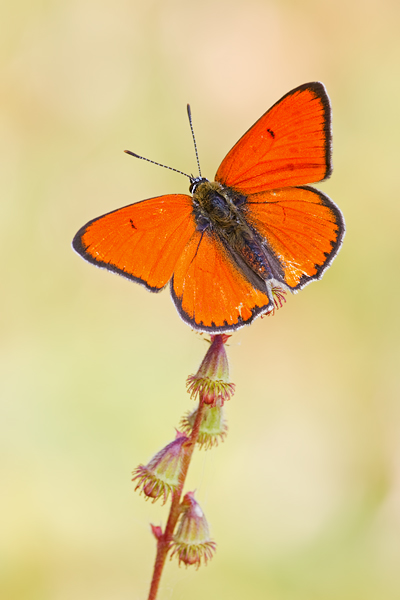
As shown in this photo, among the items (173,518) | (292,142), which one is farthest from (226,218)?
(173,518)

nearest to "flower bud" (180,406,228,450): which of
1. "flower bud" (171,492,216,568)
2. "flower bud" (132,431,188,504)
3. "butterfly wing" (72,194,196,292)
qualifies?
"flower bud" (132,431,188,504)

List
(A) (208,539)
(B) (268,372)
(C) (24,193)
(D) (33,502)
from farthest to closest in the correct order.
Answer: (C) (24,193) < (B) (268,372) < (D) (33,502) < (A) (208,539)

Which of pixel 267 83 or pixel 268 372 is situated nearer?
pixel 268 372

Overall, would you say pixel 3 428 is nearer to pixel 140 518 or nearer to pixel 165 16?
pixel 140 518

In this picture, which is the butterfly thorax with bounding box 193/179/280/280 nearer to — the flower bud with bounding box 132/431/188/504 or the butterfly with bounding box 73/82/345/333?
the butterfly with bounding box 73/82/345/333

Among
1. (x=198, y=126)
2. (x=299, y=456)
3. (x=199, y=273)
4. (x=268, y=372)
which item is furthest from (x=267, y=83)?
(x=199, y=273)
